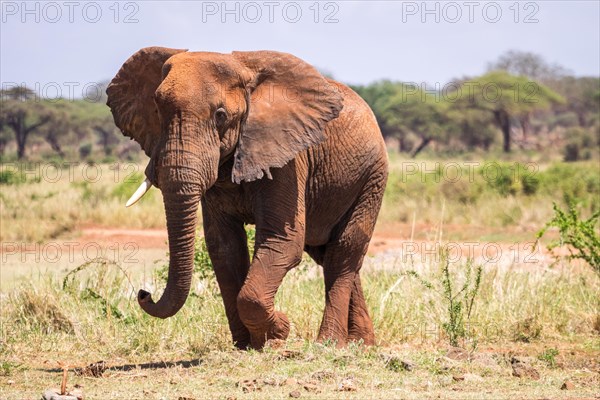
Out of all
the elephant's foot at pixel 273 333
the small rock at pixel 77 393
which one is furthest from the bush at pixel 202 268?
the small rock at pixel 77 393

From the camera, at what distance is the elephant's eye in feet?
24.8

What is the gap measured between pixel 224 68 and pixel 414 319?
3.59 meters

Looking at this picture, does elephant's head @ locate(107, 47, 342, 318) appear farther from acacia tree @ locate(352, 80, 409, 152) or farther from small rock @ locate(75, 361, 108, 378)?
acacia tree @ locate(352, 80, 409, 152)

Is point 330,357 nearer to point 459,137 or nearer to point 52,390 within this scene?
point 52,390

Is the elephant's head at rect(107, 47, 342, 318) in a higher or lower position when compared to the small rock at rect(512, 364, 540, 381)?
higher

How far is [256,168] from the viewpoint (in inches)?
306

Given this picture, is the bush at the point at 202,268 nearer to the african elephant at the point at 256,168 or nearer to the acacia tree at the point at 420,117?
the african elephant at the point at 256,168

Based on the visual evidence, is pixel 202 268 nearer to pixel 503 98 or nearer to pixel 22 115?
pixel 22 115

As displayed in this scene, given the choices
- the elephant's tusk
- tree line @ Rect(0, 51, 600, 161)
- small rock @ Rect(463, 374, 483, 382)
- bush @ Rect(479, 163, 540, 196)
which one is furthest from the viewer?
tree line @ Rect(0, 51, 600, 161)

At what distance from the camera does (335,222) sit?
9.02 metres

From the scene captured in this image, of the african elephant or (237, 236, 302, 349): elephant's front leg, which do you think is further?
(237, 236, 302, 349): elephant's front leg

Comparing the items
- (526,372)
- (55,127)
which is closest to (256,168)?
(526,372)

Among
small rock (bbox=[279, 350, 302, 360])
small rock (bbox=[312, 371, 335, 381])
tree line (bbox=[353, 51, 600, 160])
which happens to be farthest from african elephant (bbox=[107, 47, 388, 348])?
tree line (bbox=[353, 51, 600, 160])

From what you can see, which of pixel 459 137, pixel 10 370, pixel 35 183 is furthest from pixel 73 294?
pixel 459 137
